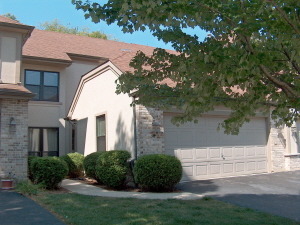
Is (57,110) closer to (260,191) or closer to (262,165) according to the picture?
(262,165)

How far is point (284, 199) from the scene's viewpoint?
29.1 ft

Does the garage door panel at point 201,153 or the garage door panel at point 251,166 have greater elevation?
the garage door panel at point 201,153

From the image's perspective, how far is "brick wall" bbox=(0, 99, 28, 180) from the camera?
11109mm

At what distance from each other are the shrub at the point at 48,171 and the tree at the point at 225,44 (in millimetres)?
6165

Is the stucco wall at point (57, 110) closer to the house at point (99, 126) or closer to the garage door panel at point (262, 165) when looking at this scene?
the house at point (99, 126)

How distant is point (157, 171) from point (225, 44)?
5.81 meters

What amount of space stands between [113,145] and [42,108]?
6470 millimetres

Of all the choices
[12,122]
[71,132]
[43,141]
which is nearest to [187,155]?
[12,122]

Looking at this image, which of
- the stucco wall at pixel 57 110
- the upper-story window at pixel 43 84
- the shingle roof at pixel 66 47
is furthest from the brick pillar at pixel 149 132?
the upper-story window at pixel 43 84

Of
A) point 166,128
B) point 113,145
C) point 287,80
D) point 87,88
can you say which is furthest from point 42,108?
point 287,80

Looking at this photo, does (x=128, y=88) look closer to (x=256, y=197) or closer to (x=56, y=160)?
(x=256, y=197)

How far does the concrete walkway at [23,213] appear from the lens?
639 cm

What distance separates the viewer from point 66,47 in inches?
→ 796

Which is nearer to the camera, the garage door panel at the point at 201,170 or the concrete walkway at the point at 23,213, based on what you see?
the concrete walkway at the point at 23,213
